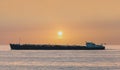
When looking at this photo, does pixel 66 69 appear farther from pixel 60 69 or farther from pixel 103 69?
pixel 103 69

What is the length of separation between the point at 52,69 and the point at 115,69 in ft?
40.2

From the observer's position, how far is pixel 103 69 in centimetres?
8069

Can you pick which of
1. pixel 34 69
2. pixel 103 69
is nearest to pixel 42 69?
pixel 34 69

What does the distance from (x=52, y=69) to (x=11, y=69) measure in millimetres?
7987

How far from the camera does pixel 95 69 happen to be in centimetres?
8056

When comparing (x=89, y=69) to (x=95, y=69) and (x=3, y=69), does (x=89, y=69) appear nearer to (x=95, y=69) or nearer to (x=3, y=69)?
(x=95, y=69)

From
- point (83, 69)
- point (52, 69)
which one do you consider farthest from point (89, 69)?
point (52, 69)

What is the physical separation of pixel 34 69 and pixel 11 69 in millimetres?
4431

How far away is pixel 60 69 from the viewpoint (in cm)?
8156

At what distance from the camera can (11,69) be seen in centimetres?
8062

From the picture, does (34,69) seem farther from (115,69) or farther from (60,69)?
(115,69)

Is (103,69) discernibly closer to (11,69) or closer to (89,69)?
(89,69)

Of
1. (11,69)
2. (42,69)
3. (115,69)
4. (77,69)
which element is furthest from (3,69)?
(115,69)

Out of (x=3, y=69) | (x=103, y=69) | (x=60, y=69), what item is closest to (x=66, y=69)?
(x=60, y=69)
